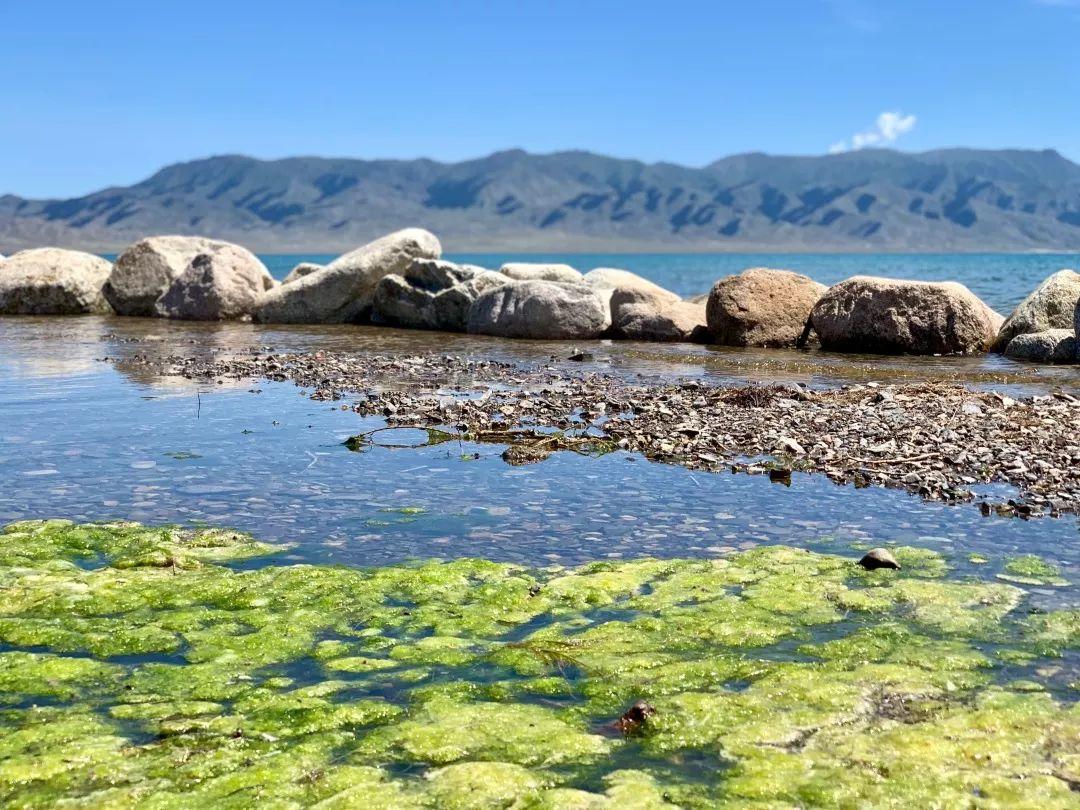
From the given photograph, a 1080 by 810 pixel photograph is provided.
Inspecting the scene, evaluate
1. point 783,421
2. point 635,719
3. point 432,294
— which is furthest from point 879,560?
point 432,294

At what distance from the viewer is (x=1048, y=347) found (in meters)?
26.3

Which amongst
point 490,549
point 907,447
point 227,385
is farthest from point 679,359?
point 490,549

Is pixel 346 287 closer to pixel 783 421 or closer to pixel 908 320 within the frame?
pixel 908 320

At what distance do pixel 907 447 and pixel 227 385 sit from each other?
523 inches

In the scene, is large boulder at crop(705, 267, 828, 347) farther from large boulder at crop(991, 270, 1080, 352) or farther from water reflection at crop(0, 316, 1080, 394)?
large boulder at crop(991, 270, 1080, 352)

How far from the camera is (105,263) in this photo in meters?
43.7

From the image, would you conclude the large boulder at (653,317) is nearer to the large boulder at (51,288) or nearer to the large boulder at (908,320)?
the large boulder at (908,320)

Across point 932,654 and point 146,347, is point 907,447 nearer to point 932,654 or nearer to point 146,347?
point 932,654

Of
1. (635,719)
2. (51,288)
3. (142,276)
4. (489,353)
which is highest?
(142,276)

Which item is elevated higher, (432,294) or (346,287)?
(346,287)

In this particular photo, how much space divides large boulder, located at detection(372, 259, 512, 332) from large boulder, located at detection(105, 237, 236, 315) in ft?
26.8

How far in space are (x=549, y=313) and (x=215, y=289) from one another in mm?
12635

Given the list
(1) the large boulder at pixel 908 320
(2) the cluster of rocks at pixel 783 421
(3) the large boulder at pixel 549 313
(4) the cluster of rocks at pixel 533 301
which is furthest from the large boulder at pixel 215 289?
(1) the large boulder at pixel 908 320

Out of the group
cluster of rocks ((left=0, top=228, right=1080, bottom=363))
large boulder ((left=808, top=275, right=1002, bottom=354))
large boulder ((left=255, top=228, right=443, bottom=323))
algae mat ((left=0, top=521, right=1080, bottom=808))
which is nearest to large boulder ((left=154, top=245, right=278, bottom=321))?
cluster of rocks ((left=0, top=228, right=1080, bottom=363))
